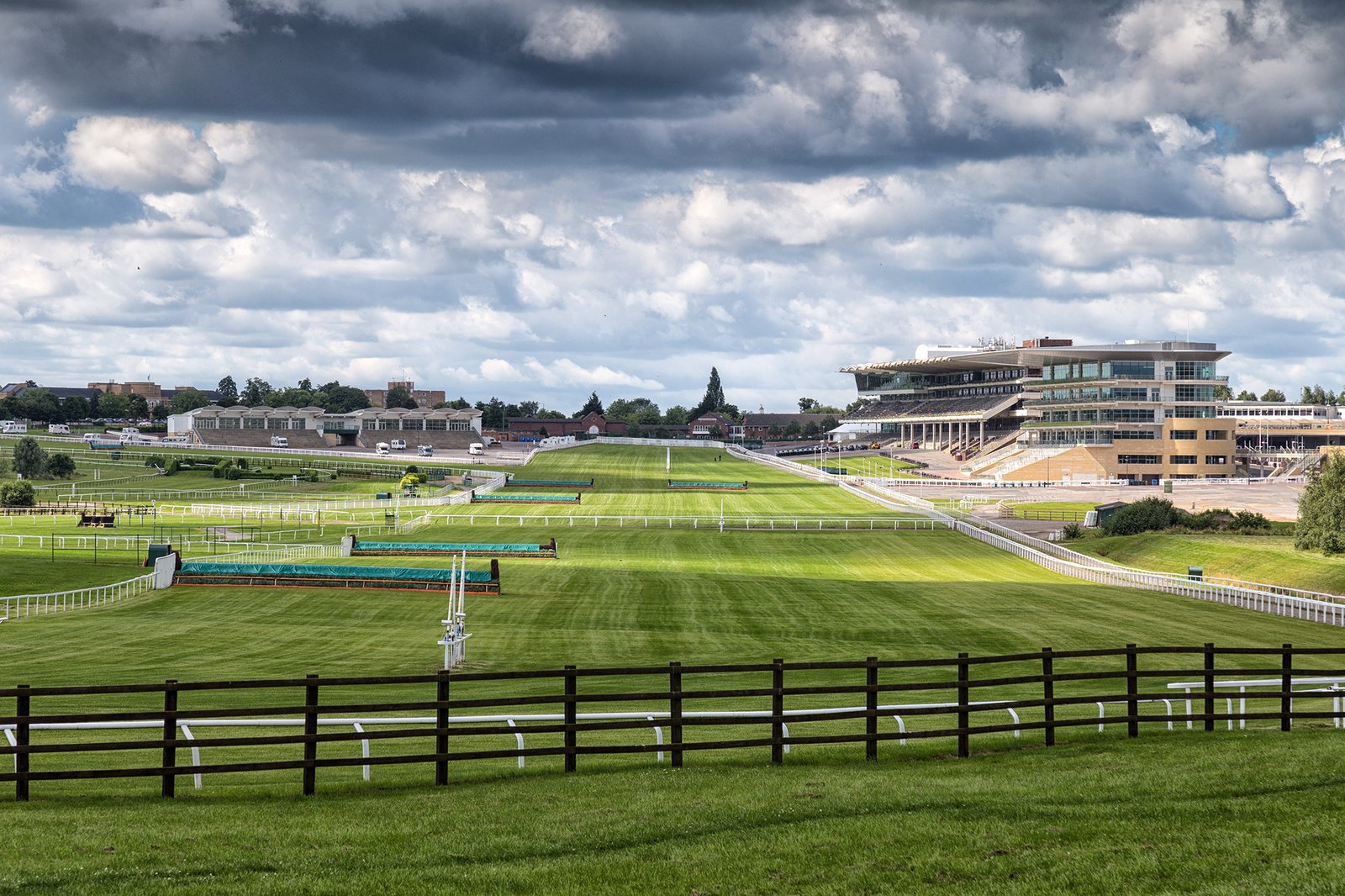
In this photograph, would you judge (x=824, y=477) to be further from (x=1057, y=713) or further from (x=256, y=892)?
(x=256, y=892)

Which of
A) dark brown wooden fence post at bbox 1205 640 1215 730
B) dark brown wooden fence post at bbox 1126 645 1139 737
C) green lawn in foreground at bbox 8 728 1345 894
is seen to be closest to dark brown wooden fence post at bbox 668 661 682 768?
green lawn in foreground at bbox 8 728 1345 894

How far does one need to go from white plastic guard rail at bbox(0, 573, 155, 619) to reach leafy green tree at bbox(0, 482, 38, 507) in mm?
52671

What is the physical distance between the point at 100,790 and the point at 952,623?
29.3 meters

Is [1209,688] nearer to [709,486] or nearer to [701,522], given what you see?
[701,522]

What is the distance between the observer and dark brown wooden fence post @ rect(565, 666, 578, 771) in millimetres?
14359

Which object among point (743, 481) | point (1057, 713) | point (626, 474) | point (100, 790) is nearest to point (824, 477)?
point (743, 481)

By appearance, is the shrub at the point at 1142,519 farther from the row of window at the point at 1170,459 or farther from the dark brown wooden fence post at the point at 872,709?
the row of window at the point at 1170,459

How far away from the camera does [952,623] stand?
130 feet

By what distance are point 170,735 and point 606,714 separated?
8.50 metres

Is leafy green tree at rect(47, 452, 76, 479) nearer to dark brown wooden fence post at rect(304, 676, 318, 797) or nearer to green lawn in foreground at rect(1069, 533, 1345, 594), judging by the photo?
green lawn in foreground at rect(1069, 533, 1345, 594)

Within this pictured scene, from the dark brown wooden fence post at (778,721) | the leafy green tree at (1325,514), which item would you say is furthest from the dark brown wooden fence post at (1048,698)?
the leafy green tree at (1325,514)

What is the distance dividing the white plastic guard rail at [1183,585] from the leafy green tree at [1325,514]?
7796 millimetres

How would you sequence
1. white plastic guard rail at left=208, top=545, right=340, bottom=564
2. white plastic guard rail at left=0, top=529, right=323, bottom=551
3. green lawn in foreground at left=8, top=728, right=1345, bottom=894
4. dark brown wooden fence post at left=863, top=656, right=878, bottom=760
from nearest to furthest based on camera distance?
green lawn in foreground at left=8, top=728, right=1345, bottom=894
dark brown wooden fence post at left=863, top=656, right=878, bottom=760
white plastic guard rail at left=208, top=545, right=340, bottom=564
white plastic guard rail at left=0, top=529, right=323, bottom=551

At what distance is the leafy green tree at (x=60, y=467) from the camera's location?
135 metres
